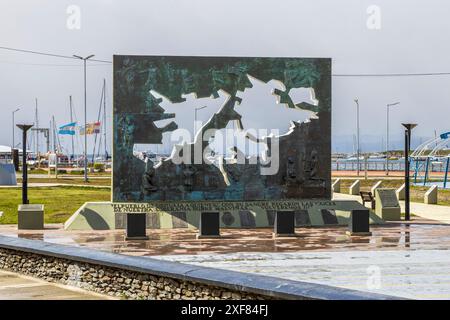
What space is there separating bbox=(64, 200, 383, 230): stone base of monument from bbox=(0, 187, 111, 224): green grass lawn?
3147 mm

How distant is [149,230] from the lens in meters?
27.4

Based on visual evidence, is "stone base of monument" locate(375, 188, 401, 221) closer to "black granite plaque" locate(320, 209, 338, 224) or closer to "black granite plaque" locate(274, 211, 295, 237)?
"black granite plaque" locate(320, 209, 338, 224)

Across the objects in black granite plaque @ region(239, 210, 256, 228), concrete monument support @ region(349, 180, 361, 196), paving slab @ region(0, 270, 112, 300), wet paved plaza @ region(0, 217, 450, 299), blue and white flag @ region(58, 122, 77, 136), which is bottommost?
wet paved plaza @ region(0, 217, 450, 299)

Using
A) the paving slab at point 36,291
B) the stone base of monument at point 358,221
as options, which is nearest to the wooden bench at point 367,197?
the stone base of monument at point 358,221

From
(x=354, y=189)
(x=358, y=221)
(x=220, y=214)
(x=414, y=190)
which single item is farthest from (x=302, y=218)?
(x=414, y=190)

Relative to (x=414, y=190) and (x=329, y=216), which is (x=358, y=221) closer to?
(x=329, y=216)

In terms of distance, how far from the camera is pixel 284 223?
25.6 m

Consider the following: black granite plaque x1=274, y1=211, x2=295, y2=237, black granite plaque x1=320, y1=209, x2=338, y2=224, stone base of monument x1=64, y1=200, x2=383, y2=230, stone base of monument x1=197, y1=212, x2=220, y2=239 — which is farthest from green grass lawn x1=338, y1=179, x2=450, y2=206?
stone base of monument x1=197, y1=212, x2=220, y2=239

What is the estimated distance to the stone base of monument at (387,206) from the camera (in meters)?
31.2

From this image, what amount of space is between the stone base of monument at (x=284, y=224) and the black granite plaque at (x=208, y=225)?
6.82 feet

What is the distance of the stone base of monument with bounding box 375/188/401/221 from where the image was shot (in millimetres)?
31203
